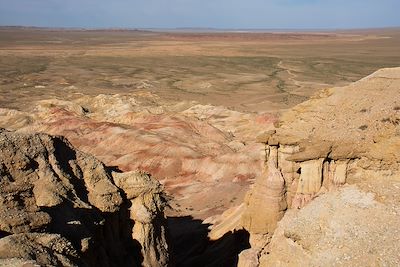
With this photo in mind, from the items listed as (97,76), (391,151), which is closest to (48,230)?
(391,151)

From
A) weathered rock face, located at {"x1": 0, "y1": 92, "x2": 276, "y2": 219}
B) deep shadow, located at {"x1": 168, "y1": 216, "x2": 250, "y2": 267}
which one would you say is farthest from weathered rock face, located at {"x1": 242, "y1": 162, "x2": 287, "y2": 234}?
weathered rock face, located at {"x1": 0, "y1": 92, "x2": 276, "y2": 219}

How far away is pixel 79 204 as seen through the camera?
720 inches

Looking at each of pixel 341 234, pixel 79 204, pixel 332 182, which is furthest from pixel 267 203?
pixel 79 204

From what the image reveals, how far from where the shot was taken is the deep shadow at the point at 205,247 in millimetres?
22906

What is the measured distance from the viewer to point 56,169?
1939 centimetres

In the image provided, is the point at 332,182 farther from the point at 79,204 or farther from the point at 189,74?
the point at 189,74

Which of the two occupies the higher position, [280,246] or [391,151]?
[391,151]

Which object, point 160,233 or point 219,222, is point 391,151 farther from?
point 219,222

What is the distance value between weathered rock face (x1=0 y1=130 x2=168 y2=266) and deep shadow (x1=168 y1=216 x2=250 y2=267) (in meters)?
3.50

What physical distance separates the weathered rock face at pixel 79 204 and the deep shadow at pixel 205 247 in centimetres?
350

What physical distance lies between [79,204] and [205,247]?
964 centimetres

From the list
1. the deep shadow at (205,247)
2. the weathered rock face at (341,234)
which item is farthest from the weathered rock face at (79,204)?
the weathered rock face at (341,234)

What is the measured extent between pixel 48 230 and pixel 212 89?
101732 millimetres

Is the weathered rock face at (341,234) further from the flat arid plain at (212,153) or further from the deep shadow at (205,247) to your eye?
the deep shadow at (205,247)
